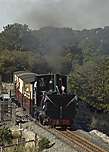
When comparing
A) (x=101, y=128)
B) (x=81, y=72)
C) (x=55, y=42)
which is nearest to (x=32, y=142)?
(x=101, y=128)

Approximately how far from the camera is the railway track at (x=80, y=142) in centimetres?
1596

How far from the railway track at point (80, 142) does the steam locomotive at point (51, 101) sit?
87cm

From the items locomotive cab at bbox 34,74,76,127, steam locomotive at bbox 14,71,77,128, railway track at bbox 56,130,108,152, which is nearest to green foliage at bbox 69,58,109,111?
steam locomotive at bbox 14,71,77,128

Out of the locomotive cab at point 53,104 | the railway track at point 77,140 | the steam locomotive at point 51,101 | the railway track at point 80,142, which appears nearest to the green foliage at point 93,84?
the steam locomotive at point 51,101

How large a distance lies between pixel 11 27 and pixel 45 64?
27.1 metres

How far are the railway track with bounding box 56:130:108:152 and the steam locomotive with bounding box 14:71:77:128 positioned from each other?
868 millimetres

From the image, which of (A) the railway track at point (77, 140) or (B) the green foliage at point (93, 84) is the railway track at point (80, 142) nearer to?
(A) the railway track at point (77, 140)

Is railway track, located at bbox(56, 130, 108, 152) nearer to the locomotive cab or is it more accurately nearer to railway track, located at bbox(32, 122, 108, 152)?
railway track, located at bbox(32, 122, 108, 152)

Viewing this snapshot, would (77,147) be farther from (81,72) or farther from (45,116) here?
(81,72)

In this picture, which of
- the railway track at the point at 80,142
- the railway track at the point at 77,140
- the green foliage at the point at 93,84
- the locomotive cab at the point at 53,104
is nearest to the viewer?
the railway track at the point at 80,142

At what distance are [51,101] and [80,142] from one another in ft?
10.9

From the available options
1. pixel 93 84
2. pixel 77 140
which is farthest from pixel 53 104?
pixel 93 84

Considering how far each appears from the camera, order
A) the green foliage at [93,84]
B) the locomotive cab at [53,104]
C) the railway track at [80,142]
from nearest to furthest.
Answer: the railway track at [80,142]
the locomotive cab at [53,104]
the green foliage at [93,84]

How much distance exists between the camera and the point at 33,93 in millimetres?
21375
